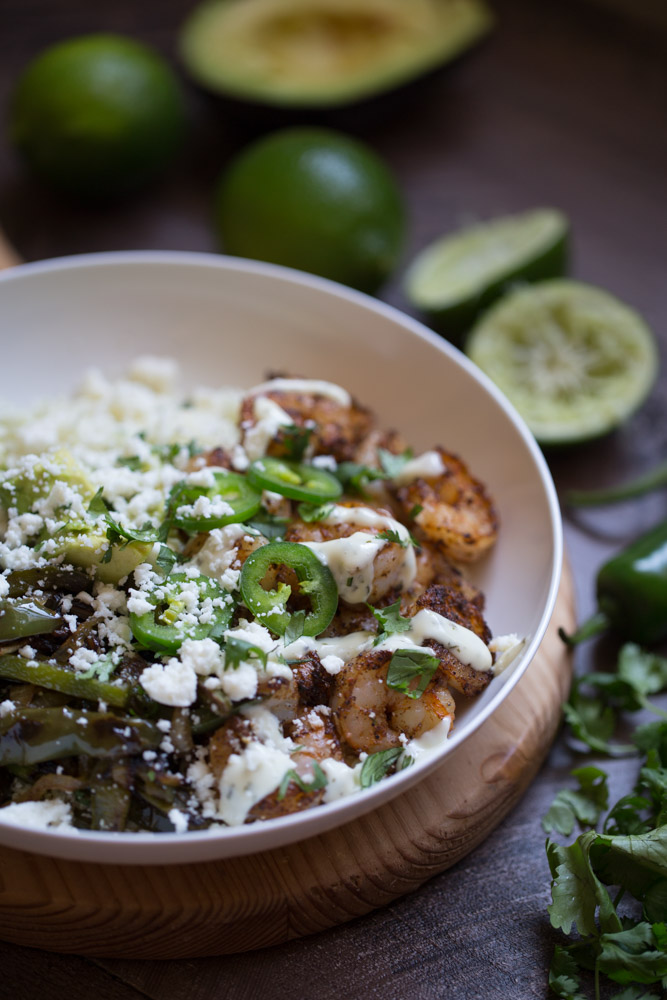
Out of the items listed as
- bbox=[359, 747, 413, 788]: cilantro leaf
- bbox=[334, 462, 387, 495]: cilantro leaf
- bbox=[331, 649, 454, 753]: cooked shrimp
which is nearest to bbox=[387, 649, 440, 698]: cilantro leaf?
bbox=[331, 649, 454, 753]: cooked shrimp

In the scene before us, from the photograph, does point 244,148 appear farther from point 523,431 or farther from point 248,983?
point 248,983

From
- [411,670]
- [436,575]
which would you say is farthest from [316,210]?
[411,670]

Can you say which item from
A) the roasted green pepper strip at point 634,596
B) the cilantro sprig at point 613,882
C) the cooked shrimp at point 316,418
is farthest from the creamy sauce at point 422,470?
the cilantro sprig at point 613,882

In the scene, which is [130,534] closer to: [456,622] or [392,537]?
[392,537]

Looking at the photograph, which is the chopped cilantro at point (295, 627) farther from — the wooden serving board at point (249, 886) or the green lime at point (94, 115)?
the green lime at point (94, 115)

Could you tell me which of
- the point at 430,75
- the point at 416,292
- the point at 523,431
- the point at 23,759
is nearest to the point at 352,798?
the point at 23,759

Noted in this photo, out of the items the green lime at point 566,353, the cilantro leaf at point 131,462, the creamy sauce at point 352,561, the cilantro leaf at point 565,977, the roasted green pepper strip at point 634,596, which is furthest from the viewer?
the green lime at point 566,353
